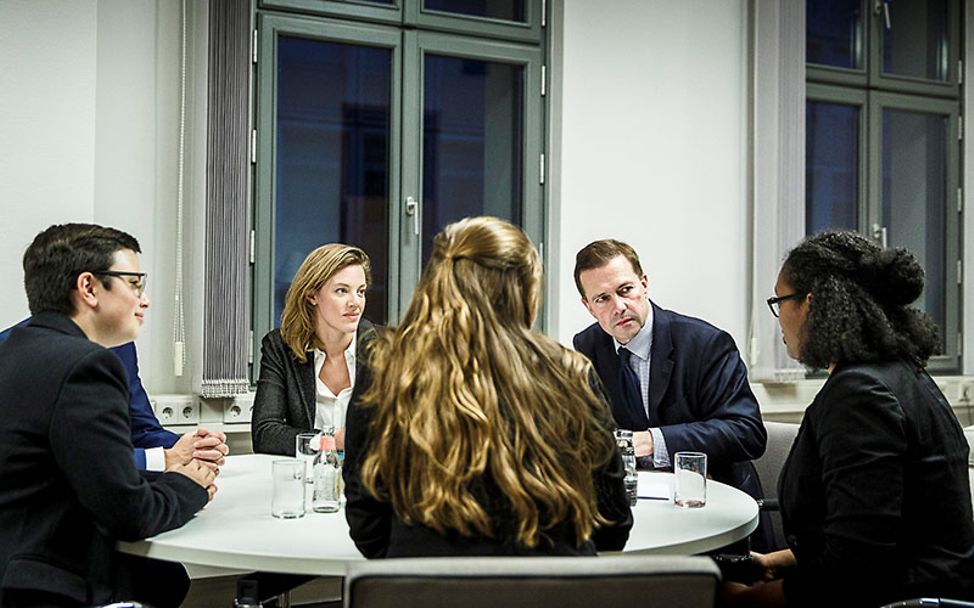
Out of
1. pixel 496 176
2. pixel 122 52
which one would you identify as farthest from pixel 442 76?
pixel 122 52

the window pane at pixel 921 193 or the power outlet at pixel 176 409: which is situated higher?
the window pane at pixel 921 193

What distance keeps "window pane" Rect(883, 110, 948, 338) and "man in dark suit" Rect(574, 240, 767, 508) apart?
2.72 m

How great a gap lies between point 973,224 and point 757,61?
1.69 meters

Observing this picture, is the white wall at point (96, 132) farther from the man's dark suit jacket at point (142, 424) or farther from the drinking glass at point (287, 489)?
the drinking glass at point (287, 489)

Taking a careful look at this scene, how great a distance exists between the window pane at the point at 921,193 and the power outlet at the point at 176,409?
3.76 metres

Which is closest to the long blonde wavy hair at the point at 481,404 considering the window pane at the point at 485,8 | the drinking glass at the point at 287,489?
the drinking glass at the point at 287,489

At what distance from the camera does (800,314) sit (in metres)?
2.35

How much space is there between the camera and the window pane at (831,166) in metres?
5.26

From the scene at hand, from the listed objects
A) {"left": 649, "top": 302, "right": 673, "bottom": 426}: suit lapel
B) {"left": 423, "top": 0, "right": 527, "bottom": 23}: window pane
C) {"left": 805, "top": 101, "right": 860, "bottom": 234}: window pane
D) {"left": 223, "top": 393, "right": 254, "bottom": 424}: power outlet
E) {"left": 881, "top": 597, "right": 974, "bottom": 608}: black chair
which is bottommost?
{"left": 881, "top": 597, "right": 974, "bottom": 608}: black chair

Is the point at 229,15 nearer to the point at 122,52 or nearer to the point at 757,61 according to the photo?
the point at 122,52

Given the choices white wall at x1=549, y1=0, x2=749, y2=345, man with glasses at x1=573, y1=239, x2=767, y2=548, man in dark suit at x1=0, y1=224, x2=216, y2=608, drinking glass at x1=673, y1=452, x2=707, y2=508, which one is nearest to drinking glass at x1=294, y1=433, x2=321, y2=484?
man in dark suit at x1=0, y1=224, x2=216, y2=608

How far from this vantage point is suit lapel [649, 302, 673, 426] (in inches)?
126

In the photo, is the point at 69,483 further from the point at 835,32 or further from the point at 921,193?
the point at 921,193

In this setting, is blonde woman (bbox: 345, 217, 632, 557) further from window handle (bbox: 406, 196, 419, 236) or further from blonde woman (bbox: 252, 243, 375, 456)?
window handle (bbox: 406, 196, 419, 236)
